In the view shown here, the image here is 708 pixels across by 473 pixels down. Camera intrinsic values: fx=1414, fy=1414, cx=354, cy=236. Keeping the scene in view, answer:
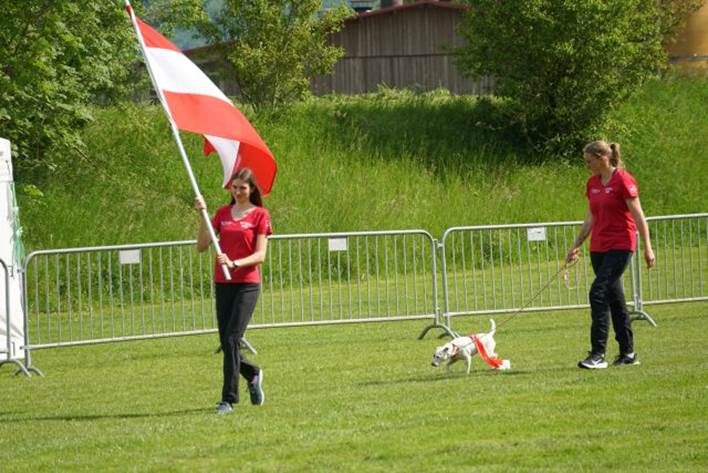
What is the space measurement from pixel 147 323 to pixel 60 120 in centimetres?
846

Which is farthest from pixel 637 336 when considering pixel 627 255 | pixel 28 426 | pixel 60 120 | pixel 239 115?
pixel 60 120

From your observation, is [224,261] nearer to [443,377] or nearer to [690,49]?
[443,377]

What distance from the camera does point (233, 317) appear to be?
1031 centimetres

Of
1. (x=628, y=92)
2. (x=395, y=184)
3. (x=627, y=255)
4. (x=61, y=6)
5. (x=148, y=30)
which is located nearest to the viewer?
(x=148, y=30)

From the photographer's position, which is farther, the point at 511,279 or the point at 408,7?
the point at 408,7

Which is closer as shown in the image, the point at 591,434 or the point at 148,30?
the point at 591,434

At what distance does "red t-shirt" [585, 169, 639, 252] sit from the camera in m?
12.0

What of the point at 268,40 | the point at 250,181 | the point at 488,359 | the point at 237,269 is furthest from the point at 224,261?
the point at 268,40

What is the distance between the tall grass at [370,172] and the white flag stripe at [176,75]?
41.9ft

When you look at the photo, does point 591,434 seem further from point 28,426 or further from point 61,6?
point 61,6

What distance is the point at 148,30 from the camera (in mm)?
11258

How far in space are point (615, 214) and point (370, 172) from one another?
62.5 feet

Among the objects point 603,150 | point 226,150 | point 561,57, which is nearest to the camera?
point 226,150

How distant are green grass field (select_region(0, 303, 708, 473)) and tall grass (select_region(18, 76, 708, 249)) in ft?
35.1
